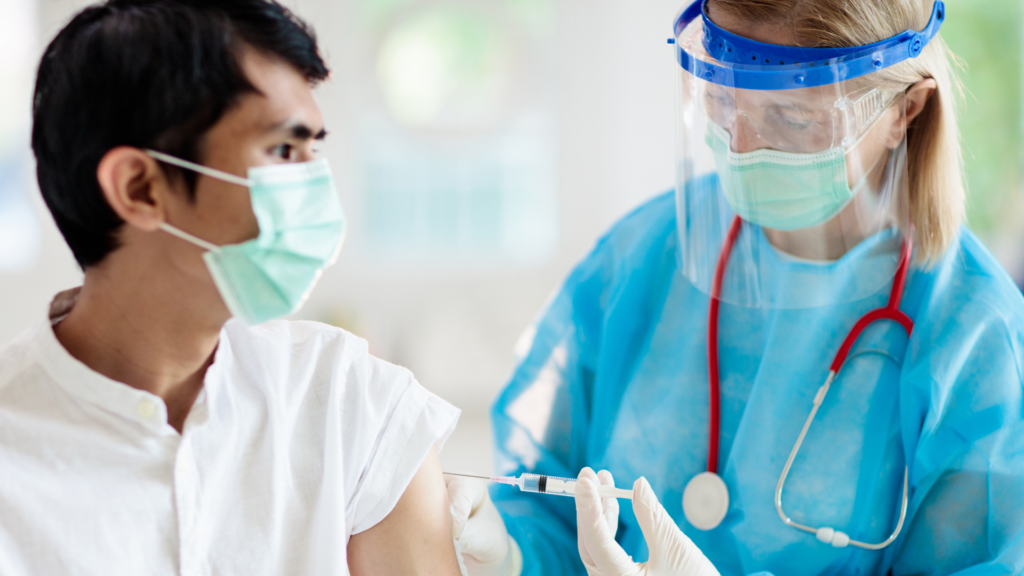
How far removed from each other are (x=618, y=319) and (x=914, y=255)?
0.49 m

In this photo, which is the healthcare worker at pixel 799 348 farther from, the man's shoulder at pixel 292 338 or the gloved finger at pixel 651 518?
the man's shoulder at pixel 292 338

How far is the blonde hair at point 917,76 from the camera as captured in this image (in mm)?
1069

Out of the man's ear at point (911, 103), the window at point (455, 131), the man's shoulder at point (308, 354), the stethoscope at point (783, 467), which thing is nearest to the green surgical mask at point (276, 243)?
the man's shoulder at point (308, 354)

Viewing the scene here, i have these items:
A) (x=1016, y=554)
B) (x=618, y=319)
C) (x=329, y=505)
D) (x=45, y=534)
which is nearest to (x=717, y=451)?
(x=618, y=319)

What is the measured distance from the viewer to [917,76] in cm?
114

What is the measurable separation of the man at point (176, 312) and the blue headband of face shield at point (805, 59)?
590mm

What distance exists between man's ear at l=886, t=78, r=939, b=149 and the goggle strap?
940 millimetres

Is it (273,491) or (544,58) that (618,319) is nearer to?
(273,491)

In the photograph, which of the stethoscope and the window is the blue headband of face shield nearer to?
the stethoscope

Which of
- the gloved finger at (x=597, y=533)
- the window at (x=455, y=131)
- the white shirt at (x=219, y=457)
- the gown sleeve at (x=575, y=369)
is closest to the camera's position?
the white shirt at (x=219, y=457)

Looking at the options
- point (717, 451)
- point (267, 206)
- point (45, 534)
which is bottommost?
point (717, 451)

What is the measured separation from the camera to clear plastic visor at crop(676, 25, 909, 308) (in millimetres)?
1126

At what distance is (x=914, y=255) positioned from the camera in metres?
1.21

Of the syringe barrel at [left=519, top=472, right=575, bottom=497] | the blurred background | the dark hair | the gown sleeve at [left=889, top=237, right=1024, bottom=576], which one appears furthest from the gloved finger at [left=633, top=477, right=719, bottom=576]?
the blurred background
